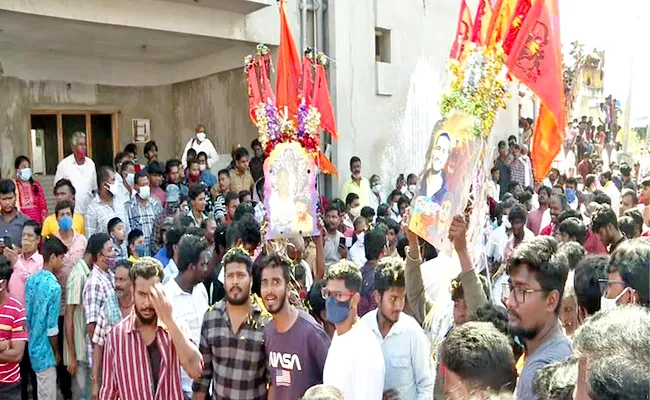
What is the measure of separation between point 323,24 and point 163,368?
918 cm

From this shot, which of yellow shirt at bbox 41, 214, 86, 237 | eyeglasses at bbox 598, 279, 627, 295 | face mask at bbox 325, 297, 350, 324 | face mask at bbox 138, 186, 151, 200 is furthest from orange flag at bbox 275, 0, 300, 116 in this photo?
eyeglasses at bbox 598, 279, 627, 295

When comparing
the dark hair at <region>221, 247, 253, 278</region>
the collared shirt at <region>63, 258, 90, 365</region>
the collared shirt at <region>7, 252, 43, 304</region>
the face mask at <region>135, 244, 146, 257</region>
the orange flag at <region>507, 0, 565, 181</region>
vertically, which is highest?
the orange flag at <region>507, 0, 565, 181</region>

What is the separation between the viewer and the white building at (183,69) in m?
10.4

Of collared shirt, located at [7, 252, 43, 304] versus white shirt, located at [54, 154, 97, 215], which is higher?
white shirt, located at [54, 154, 97, 215]

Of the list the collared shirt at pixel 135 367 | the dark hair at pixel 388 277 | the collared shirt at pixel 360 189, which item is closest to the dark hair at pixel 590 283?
the dark hair at pixel 388 277

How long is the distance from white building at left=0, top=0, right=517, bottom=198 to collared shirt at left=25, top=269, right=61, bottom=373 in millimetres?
4715

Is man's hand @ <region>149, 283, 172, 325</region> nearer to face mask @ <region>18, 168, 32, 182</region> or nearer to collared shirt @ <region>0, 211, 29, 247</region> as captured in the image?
collared shirt @ <region>0, 211, 29, 247</region>

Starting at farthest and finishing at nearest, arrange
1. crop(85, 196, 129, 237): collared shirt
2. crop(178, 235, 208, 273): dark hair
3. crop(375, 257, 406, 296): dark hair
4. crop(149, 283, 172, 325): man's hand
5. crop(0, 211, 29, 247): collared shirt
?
crop(85, 196, 129, 237): collared shirt, crop(0, 211, 29, 247): collared shirt, crop(178, 235, 208, 273): dark hair, crop(375, 257, 406, 296): dark hair, crop(149, 283, 172, 325): man's hand

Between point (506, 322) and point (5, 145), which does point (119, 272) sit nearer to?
point (506, 322)

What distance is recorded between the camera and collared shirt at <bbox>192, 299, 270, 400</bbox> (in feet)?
12.9

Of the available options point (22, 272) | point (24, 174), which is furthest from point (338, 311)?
point (24, 174)

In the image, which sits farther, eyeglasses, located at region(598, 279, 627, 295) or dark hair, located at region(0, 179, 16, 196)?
dark hair, located at region(0, 179, 16, 196)

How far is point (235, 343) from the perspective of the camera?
3988 mm

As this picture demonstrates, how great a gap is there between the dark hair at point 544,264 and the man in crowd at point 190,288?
101 inches
